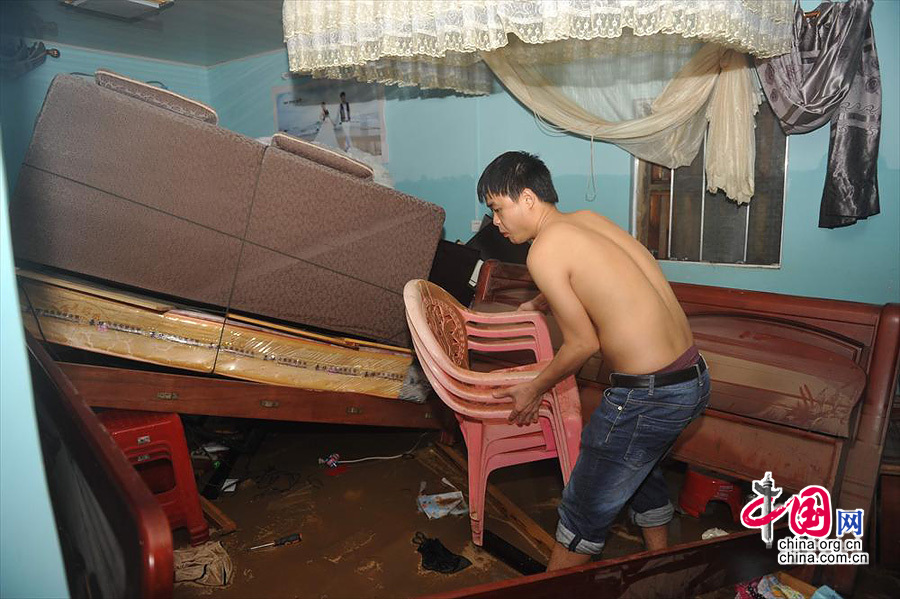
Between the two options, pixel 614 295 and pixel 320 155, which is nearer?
pixel 614 295

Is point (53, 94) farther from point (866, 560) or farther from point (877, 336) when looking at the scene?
point (866, 560)

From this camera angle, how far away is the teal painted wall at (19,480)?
3.11 ft

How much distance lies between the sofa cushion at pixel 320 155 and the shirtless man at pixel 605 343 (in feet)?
3.40

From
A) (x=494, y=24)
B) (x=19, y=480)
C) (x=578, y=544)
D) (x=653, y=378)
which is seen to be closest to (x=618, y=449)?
(x=653, y=378)

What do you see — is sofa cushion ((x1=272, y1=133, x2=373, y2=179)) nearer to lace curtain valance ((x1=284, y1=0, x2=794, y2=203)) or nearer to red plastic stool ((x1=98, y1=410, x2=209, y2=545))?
lace curtain valance ((x1=284, y1=0, x2=794, y2=203))

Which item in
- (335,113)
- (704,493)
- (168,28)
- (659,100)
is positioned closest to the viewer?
(704,493)

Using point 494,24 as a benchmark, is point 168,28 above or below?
above

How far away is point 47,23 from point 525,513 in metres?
4.97

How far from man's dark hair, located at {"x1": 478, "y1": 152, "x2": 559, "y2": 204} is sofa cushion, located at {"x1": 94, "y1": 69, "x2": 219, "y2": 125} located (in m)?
1.40

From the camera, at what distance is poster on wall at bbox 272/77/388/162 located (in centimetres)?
492

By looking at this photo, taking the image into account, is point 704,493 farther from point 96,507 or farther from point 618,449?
point 96,507

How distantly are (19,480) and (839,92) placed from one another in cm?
365

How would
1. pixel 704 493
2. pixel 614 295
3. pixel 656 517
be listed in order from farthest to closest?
pixel 704 493, pixel 656 517, pixel 614 295

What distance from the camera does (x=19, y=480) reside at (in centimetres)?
99
